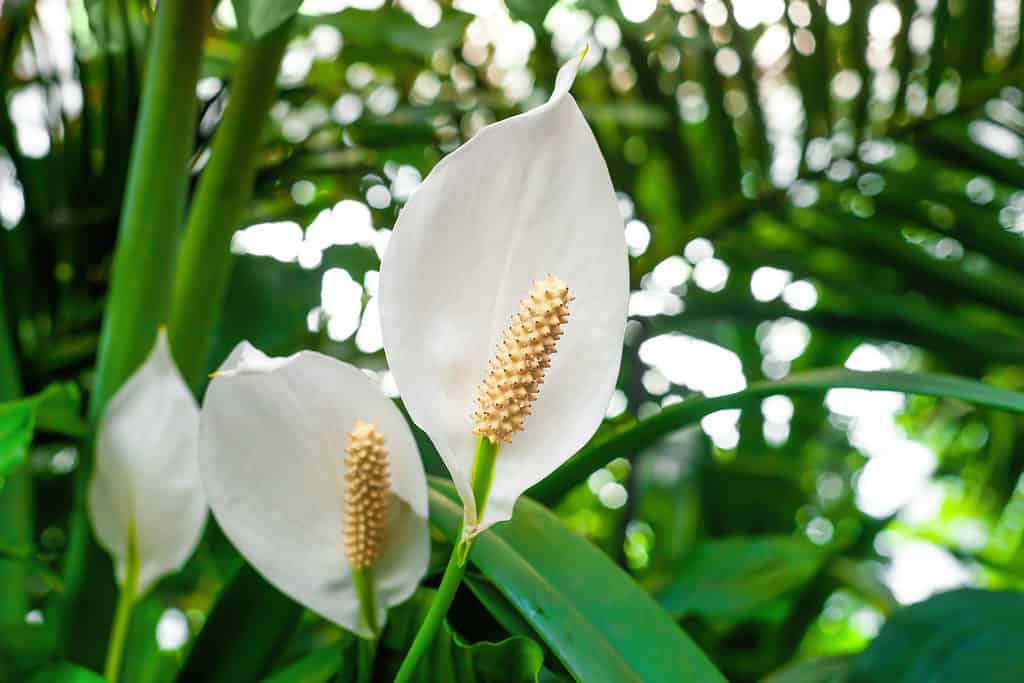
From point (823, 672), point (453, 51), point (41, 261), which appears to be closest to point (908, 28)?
point (453, 51)

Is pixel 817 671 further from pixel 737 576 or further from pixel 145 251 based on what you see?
pixel 145 251

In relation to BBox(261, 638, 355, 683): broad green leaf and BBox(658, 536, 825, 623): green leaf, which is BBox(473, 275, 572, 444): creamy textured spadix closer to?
BBox(261, 638, 355, 683): broad green leaf

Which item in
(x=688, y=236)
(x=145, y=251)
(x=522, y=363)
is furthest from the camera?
(x=688, y=236)

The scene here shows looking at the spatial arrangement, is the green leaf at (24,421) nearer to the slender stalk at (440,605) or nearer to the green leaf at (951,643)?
the slender stalk at (440,605)

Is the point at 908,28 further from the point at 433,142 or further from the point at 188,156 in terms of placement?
the point at 188,156

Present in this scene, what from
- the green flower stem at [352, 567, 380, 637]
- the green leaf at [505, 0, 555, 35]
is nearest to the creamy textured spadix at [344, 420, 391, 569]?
the green flower stem at [352, 567, 380, 637]

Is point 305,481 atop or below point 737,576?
atop

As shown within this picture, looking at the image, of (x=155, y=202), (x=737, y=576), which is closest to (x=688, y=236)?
(x=737, y=576)
